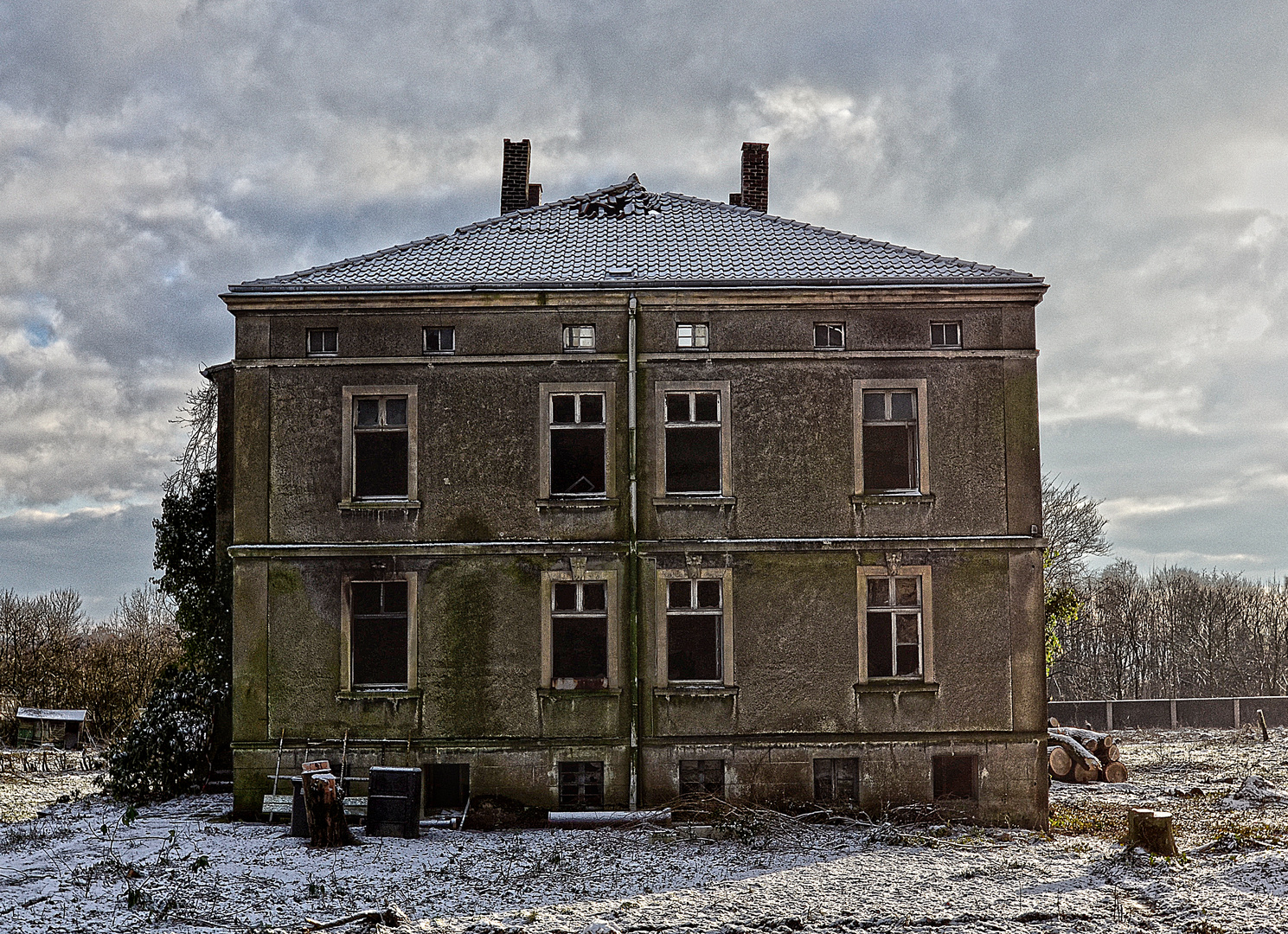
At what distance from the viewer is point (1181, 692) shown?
42.6m

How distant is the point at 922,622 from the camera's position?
51.1ft

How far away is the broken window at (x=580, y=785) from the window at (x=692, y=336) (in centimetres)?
610

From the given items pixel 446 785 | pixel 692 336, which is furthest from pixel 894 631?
pixel 446 785

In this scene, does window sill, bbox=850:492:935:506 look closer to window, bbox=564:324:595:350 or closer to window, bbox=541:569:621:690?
window, bbox=541:569:621:690

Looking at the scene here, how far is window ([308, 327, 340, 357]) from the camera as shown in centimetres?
1597

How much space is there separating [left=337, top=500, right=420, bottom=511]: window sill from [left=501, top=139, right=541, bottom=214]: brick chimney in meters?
7.06

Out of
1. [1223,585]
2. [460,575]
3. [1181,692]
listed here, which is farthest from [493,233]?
[1223,585]

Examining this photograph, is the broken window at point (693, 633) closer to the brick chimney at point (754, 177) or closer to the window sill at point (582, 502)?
the window sill at point (582, 502)

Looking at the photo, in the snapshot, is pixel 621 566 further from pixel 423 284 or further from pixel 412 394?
pixel 423 284

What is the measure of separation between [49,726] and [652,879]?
2080 centimetres

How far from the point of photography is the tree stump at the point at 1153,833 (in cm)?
1267

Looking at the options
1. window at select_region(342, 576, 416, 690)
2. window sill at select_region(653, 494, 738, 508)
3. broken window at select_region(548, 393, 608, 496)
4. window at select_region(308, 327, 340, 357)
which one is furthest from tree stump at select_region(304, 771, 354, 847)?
window at select_region(308, 327, 340, 357)

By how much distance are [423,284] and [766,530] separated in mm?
6010

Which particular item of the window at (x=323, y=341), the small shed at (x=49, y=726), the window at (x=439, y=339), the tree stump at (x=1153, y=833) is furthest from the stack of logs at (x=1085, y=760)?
the small shed at (x=49, y=726)
